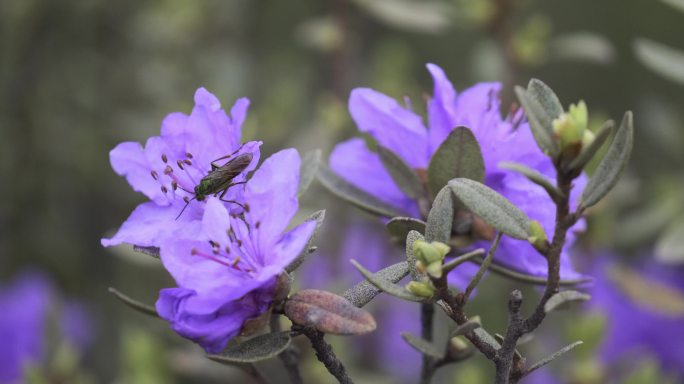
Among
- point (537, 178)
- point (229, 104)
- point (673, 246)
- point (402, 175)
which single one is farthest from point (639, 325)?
point (537, 178)

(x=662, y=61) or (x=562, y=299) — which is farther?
(x=662, y=61)

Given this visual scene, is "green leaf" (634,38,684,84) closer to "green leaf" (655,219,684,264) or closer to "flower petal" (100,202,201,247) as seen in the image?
"green leaf" (655,219,684,264)

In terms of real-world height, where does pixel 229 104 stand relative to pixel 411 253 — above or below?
below

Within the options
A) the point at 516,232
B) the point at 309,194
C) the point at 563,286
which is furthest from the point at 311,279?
the point at 516,232

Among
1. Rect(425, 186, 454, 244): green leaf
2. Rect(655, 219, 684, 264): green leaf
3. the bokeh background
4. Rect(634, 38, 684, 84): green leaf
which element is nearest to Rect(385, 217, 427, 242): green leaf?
Rect(425, 186, 454, 244): green leaf

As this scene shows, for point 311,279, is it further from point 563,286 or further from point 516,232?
point 516,232

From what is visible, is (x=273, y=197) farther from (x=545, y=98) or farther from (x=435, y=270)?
(x=545, y=98)
